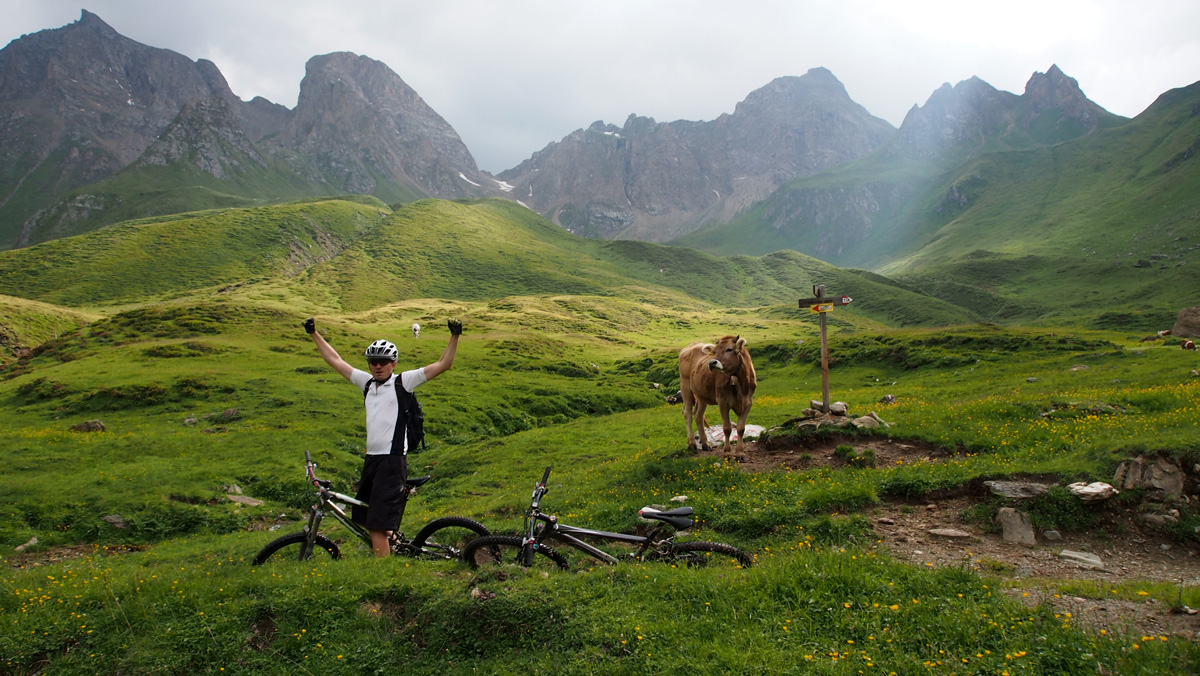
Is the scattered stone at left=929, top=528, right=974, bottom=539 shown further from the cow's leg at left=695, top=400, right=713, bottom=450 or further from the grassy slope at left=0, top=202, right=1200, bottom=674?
the cow's leg at left=695, top=400, right=713, bottom=450

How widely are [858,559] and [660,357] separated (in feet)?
195

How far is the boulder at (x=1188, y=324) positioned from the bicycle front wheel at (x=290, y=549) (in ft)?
220

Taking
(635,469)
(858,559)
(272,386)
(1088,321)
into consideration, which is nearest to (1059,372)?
(635,469)

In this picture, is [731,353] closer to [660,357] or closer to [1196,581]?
[1196,581]

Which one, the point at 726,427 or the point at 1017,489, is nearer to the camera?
the point at 1017,489

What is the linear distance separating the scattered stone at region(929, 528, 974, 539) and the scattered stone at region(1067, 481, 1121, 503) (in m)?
2.31

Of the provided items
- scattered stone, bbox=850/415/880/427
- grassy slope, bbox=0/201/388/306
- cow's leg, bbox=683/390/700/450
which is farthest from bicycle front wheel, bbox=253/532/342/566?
grassy slope, bbox=0/201/388/306

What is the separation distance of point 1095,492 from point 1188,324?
5833 centimetres

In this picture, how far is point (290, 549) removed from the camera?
9.82m

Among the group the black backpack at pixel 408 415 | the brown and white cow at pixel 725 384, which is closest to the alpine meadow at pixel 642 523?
the brown and white cow at pixel 725 384

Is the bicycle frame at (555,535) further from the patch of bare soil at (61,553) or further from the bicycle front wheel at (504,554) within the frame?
the patch of bare soil at (61,553)

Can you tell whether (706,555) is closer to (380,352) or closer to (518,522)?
(518,522)

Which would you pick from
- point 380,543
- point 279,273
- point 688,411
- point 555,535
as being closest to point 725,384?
point 688,411

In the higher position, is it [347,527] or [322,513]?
[322,513]
